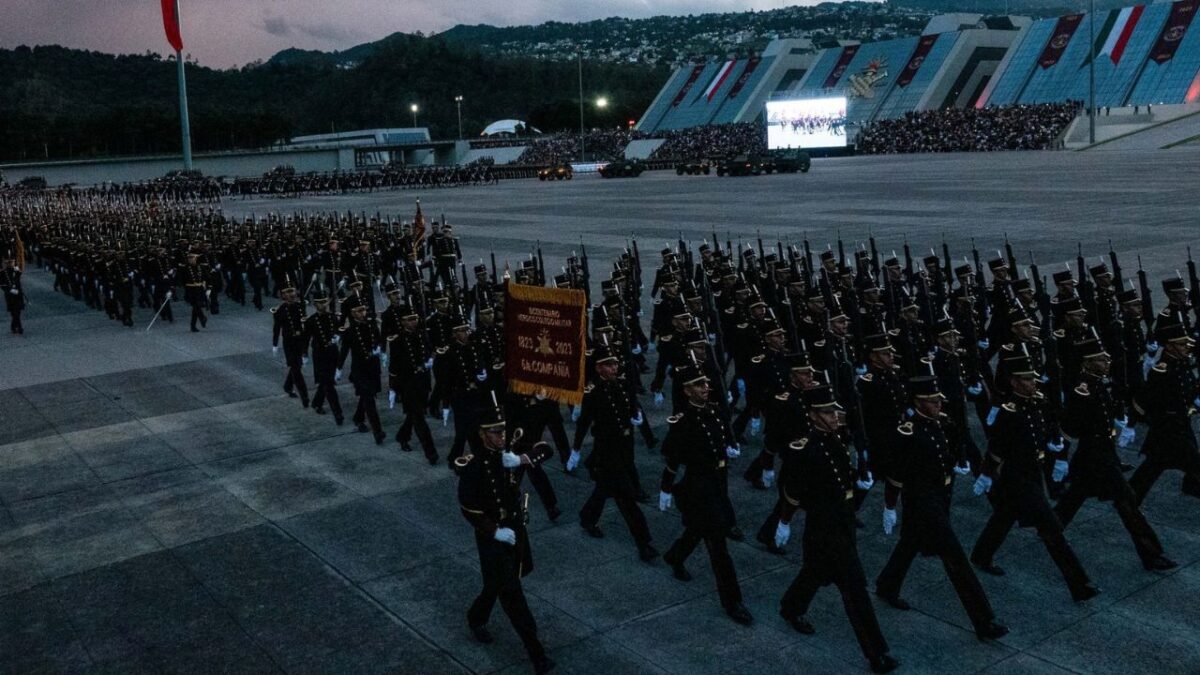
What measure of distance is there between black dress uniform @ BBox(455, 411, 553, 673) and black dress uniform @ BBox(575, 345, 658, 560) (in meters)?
1.52

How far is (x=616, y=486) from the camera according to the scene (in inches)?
335

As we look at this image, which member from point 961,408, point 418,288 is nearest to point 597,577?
point 961,408

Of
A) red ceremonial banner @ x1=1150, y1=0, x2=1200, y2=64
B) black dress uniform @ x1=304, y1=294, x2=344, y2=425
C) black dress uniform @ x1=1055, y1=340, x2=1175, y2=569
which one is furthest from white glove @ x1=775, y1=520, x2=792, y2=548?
red ceremonial banner @ x1=1150, y1=0, x2=1200, y2=64

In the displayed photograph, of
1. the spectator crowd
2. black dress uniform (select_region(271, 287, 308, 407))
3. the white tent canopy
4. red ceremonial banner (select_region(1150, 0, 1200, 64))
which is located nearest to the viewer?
black dress uniform (select_region(271, 287, 308, 407))

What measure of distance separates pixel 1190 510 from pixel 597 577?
204 inches

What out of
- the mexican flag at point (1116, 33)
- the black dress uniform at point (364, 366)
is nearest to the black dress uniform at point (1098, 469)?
the black dress uniform at point (364, 366)

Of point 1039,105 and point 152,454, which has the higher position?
point 1039,105

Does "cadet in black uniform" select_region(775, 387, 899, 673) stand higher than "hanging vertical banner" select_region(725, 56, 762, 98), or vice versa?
"hanging vertical banner" select_region(725, 56, 762, 98)

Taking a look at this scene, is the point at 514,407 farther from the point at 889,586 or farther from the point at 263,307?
the point at 263,307

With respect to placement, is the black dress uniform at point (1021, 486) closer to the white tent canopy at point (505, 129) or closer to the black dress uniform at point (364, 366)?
the black dress uniform at point (364, 366)

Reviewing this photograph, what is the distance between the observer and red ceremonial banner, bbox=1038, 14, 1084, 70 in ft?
259

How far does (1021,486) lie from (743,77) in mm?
98418

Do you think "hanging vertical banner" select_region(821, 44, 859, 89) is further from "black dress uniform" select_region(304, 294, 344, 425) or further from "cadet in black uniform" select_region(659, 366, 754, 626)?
A: "cadet in black uniform" select_region(659, 366, 754, 626)

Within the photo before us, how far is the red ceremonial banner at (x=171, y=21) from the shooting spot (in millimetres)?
62250
